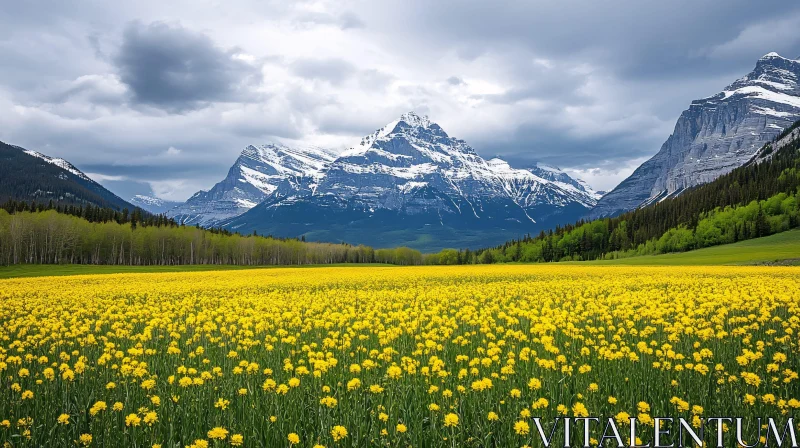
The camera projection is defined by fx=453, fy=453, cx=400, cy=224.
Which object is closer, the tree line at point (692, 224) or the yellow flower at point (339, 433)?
the yellow flower at point (339, 433)

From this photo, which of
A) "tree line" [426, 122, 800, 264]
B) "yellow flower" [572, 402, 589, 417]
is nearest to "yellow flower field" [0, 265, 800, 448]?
"yellow flower" [572, 402, 589, 417]

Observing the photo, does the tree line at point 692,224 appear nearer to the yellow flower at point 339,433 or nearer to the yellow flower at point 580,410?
the yellow flower at point 580,410

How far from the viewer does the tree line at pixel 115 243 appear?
9669 cm

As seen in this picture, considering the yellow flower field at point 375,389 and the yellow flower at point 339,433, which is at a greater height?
the yellow flower at point 339,433

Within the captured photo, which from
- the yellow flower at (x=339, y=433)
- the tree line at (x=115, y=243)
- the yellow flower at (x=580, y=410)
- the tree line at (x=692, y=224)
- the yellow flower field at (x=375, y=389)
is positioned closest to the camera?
the yellow flower at (x=339, y=433)

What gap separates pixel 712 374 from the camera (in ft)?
26.0

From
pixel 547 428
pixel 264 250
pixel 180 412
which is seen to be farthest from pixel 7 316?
pixel 264 250

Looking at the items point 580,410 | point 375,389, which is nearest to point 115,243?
point 375,389

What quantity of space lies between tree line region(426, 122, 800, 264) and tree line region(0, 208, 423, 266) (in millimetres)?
75282

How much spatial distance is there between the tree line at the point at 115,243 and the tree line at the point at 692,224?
75282 millimetres

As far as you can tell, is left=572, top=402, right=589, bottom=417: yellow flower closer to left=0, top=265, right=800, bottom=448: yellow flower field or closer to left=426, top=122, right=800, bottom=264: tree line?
left=0, top=265, right=800, bottom=448: yellow flower field

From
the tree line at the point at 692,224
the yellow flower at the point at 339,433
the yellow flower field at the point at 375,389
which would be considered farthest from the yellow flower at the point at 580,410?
the tree line at the point at 692,224

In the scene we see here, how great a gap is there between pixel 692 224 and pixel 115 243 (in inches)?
5919

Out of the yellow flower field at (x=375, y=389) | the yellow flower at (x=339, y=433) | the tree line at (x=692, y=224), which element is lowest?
the yellow flower field at (x=375, y=389)
